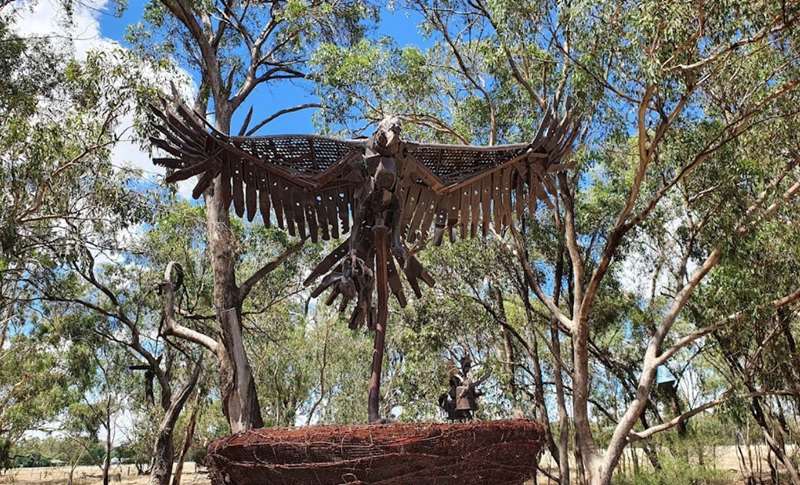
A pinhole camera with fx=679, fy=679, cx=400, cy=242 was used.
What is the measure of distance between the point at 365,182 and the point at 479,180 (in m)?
0.96

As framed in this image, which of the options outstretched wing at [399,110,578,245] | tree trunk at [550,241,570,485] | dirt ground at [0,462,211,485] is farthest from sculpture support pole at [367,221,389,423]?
dirt ground at [0,462,211,485]

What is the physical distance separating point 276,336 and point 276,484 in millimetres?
14470

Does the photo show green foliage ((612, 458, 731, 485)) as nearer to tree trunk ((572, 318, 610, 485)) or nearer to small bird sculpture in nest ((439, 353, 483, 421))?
tree trunk ((572, 318, 610, 485))

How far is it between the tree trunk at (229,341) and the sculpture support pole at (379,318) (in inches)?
219

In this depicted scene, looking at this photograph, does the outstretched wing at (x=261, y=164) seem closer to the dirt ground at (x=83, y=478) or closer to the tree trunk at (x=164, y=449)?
the tree trunk at (x=164, y=449)

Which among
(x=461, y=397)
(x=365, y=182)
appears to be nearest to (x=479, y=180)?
(x=365, y=182)

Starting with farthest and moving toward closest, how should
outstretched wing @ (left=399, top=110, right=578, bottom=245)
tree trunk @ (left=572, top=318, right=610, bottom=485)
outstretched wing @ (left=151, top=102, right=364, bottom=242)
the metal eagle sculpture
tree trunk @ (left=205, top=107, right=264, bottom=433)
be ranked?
1. tree trunk @ (left=572, top=318, right=610, bottom=485)
2. tree trunk @ (left=205, top=107, right=264, bottom=433)
3. outstretched wing @ (left=399, top=110, right=578, bottom=245)
4. outstretched wing @ (left=151, top=102, right=364, bottom=242)
5. the metal eagle sculpture

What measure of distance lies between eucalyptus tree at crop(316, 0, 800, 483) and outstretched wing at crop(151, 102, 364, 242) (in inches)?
193

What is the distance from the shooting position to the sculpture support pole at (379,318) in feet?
12.5

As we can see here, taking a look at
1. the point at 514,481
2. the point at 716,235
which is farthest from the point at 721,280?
the point at 514,481

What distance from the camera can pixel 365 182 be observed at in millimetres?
4164

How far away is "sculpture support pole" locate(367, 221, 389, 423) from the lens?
381 cm

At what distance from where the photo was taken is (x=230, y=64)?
44.3ft

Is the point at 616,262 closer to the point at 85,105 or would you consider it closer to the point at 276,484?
the point at 85,105
